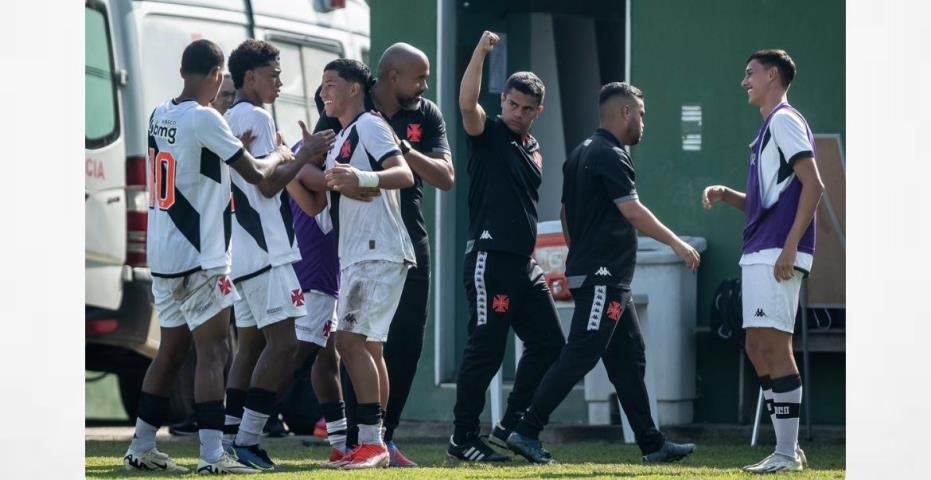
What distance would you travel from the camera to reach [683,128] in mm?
10844

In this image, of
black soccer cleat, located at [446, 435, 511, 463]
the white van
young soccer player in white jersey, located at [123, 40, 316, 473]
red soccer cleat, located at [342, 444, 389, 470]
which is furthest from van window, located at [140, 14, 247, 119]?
red soccer cleat, located at [342, 444, 389, 470]

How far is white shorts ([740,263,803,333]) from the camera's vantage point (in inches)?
305

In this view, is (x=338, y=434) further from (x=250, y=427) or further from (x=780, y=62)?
(x=780, y=62)

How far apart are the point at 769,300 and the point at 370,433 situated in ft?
6.15

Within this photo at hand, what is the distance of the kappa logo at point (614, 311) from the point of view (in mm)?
8469

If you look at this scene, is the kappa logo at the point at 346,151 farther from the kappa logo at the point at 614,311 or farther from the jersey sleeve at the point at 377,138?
the kappa logo at the point at 614,311

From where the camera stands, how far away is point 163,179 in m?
7.71

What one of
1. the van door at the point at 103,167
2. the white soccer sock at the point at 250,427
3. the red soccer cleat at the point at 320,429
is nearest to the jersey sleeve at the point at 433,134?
the white soccer sock at the point at 250,427

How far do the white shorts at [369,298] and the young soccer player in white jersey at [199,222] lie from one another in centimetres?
51
